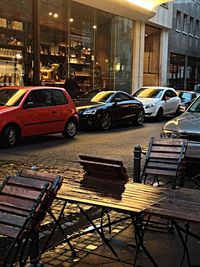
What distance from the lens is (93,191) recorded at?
4.30 metres

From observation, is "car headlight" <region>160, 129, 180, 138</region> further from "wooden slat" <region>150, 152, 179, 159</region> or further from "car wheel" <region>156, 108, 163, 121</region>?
"car wheel" <region>156, 108, 163, 121</region>

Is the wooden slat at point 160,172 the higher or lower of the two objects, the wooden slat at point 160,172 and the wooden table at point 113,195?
the lower

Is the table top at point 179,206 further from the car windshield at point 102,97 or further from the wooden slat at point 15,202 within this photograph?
the car windshield at point 102,97

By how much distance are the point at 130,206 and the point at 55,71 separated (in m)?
18.4

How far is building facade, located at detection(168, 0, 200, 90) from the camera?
122 ft

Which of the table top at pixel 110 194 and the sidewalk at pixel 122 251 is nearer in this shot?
the table top at pixel 110 194

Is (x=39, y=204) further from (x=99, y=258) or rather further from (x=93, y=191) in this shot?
(x=99, y=258)

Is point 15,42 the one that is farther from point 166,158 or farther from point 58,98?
point 166,158

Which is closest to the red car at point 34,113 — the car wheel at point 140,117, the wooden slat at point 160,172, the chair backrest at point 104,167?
the car wheel at point 140,117

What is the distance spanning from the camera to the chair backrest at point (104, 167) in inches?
180

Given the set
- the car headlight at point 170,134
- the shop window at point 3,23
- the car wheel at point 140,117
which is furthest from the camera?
the car wheel at point 140,117

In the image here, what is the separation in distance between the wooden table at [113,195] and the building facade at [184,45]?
107ft

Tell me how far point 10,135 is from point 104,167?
7.38 metres

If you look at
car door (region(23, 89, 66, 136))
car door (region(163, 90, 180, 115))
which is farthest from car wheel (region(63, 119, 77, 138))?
car door (region(163, 90, 180, 115))
